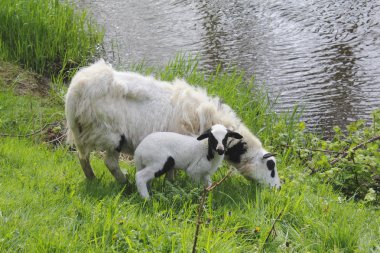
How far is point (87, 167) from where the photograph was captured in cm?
574

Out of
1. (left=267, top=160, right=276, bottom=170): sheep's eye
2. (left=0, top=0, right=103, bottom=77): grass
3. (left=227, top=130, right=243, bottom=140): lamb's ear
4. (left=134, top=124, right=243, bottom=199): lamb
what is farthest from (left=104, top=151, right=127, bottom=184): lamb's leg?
(left=0, top=0, right=103, bottom=77): grass

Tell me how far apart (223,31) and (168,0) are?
3.19m

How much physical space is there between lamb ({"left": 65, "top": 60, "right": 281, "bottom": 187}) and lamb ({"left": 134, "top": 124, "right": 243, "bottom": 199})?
0.32 metres

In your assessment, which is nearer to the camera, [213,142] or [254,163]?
[213,142]

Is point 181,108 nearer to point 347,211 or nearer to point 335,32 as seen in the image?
point 347,211

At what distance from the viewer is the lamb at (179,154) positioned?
528 cm

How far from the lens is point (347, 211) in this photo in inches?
205

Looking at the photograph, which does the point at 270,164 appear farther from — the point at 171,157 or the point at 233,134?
the point at 171,157

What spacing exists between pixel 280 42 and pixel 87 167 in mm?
7561

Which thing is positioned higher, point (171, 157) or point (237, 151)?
point (171, 157)

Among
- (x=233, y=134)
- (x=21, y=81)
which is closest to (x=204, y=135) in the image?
(x=233, y=134)

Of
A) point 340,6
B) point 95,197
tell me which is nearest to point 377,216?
point 95,197

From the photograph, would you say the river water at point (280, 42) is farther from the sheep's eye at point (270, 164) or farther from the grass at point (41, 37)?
the sheep's eye at point (270, 164)

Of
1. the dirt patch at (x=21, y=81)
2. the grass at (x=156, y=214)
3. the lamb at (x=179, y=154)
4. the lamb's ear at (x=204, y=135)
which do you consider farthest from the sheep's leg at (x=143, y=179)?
the dirt patch at (x=21, y=81)
